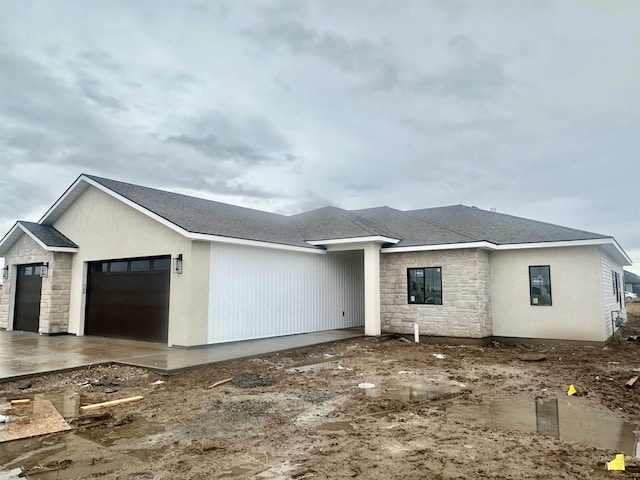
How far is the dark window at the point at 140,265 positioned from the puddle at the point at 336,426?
30.0ft

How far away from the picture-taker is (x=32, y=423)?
539 cm

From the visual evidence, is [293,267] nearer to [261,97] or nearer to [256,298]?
[256,298]

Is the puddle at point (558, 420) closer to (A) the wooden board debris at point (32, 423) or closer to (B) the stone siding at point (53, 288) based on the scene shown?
(A) the wooden board debris at point (32, 423)

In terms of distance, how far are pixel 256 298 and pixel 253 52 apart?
7396 millimetres

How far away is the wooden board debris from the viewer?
5.00 metres

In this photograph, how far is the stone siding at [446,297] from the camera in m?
12.7

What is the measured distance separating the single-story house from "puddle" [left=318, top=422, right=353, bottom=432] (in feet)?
21.4

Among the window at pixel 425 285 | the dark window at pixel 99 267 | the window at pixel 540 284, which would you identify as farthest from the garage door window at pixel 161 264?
the window at pixel 540 284

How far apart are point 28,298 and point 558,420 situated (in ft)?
57.9

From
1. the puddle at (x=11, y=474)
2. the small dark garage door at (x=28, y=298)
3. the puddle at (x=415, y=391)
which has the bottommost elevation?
the puddle at (x=415, y=391)

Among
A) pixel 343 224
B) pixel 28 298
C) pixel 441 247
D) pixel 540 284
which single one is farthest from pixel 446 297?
pixel 28 298

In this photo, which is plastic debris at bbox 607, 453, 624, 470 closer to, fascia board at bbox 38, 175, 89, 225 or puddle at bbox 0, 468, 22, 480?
puddle at bbox 0, 468, 22, 480

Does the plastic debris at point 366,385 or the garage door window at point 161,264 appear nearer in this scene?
the plastic debris at point 366,385

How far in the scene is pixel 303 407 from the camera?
244 inches
